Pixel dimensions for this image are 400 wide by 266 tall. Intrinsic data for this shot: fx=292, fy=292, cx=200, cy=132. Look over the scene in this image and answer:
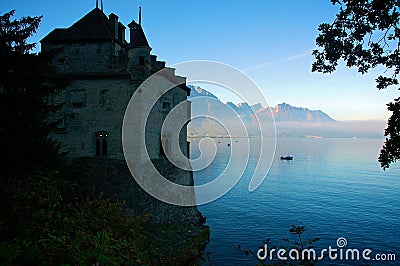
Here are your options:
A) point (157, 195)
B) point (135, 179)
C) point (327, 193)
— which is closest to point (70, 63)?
point (135, 179)

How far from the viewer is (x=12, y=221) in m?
7.78

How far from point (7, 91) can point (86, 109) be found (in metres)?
11.7

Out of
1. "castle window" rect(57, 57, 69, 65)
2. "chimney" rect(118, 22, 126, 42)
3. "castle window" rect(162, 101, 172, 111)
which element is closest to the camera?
"castle window" rect(57, 57, 69, 65)

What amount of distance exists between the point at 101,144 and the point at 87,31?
12728 millimetres

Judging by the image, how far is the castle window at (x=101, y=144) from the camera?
27.8 meters

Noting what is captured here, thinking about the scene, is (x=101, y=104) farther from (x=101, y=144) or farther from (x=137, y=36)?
(x=137, y=36)

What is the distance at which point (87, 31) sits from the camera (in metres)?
31.3

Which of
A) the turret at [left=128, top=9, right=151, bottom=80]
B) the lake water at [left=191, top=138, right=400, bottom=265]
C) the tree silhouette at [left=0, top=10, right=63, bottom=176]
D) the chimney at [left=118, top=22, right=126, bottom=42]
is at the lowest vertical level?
the lake water at [left=191, top=138, right=400, bottom=265]

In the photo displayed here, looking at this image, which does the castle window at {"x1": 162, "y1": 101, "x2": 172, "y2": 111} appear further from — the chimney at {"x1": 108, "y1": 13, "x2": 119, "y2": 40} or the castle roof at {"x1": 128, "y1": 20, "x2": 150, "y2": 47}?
the chimney at {"x1": 108, "y1": 13, "x2": 119, "y2": 40}

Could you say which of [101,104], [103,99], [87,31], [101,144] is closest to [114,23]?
[87,31]

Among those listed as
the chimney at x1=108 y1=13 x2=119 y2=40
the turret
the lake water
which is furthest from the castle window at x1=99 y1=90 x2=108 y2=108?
the lake water

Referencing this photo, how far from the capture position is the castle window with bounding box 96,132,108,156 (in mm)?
27781

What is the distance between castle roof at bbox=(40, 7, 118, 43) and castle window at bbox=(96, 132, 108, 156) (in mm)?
10337

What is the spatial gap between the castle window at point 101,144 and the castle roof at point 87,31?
10.3m
